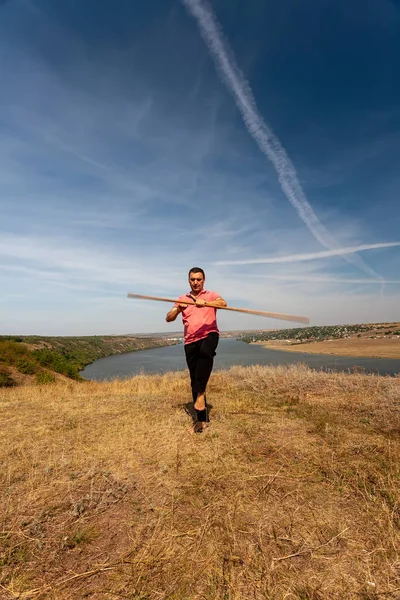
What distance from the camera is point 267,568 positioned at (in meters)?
2.00

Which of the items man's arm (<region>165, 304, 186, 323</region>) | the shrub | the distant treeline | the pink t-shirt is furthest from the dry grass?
the distant treeline

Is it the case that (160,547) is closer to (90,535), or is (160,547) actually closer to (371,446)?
(90,535)

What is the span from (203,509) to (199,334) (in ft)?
9.45

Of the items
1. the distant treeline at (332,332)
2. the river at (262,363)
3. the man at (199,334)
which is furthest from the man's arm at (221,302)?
the distant treeline at (332,332)

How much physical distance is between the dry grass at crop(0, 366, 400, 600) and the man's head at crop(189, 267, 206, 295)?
8.27 ft

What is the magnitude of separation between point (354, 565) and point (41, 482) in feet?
10.1

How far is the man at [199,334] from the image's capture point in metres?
5.28

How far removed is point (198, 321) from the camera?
5.31 m

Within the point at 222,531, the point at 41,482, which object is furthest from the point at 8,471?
the point at 222,531

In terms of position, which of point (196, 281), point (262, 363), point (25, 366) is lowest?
point (262, 363)

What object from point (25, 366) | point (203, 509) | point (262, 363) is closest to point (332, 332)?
point (262, 363)

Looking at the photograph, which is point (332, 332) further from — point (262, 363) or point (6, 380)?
point (6, 380)

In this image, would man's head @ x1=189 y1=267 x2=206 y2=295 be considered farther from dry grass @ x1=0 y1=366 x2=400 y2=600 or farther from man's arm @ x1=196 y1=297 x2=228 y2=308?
dry grass @ x1=0 y1=366 x2=400 y2=600

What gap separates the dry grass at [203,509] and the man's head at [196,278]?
252 centimetres
